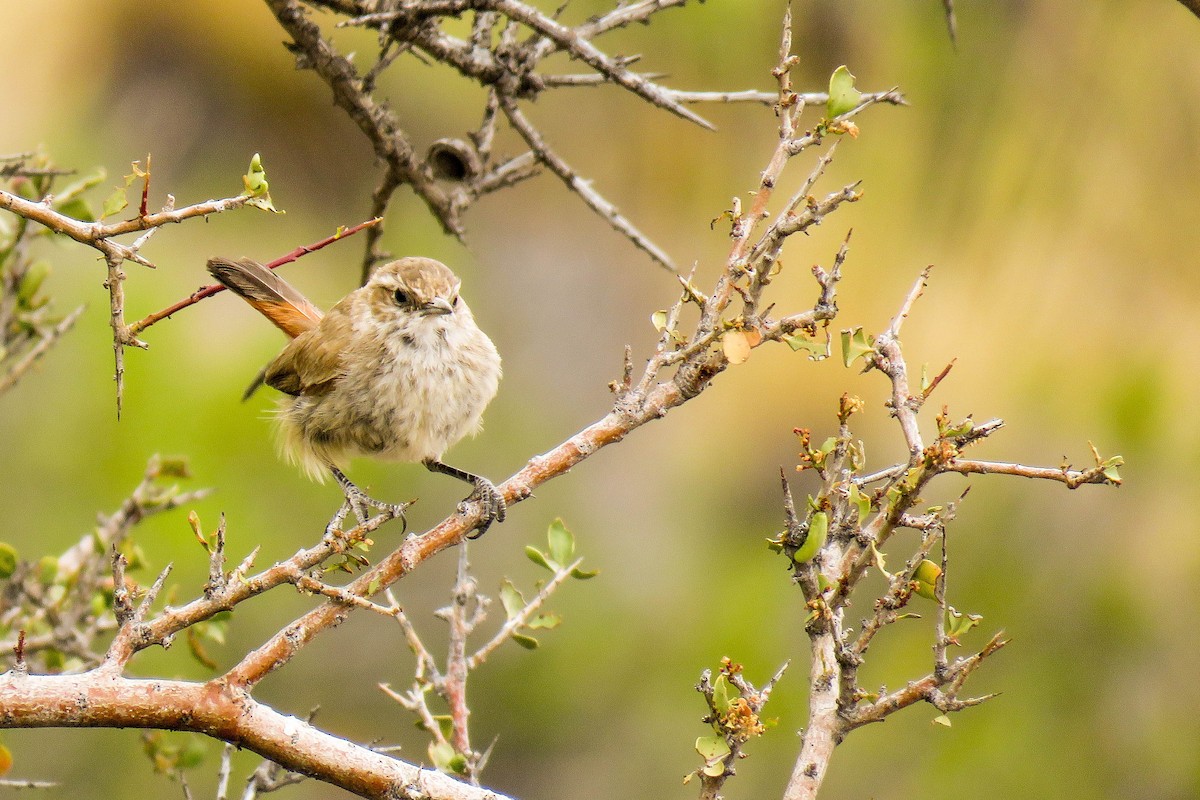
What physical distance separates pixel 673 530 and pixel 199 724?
16.4 ft

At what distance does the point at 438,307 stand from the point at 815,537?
172 cm

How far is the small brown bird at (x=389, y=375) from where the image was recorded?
3104 millimetres

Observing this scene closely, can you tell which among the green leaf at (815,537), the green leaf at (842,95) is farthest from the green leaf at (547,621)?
the green leaf at (842,95)

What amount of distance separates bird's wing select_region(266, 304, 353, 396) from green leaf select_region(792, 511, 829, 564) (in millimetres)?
1824

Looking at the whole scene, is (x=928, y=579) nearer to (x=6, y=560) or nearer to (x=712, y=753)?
(x=712, y=753)

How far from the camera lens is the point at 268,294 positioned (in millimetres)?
3625

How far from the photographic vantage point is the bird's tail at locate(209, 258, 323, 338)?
3.43 m

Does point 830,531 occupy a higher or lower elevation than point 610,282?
lower

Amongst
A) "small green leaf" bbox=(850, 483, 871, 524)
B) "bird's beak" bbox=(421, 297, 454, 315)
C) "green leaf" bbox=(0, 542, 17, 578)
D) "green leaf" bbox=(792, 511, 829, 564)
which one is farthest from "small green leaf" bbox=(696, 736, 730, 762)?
"bird's beak" bbox=(421, 297, 454, 315)

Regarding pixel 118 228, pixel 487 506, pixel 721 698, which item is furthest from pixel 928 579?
pixel 118 228

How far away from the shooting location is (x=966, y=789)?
4656 millimetres

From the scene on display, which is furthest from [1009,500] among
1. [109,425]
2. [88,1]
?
[88,1]

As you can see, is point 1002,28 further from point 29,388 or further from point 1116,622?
point 29,388

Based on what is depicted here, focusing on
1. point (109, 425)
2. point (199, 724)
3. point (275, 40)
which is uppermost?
point (275, 40)
